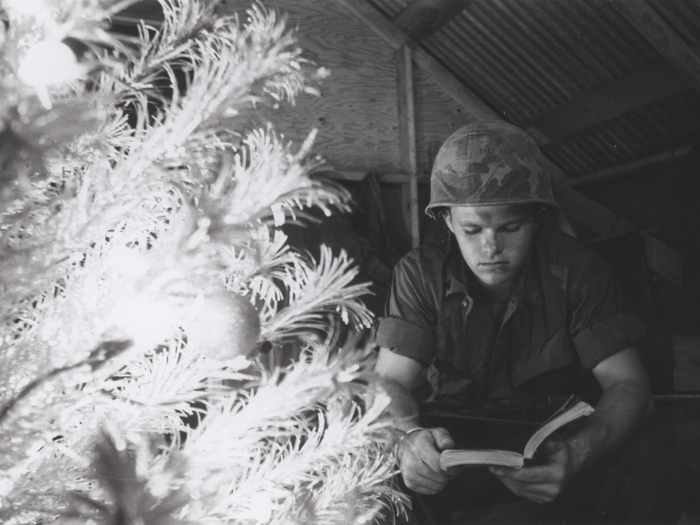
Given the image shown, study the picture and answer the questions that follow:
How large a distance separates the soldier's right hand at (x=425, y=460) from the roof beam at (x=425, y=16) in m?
2.68

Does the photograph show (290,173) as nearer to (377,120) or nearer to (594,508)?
(594,508)

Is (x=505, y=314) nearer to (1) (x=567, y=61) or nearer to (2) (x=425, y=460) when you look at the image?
(2) (x=425, y=460)

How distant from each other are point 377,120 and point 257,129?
3294mm

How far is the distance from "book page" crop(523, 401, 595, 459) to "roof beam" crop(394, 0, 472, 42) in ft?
8.82

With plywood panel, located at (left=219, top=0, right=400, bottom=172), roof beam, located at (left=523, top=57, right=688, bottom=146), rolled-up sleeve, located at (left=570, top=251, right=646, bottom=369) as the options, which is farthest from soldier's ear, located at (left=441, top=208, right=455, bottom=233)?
plywood panel, located at (left=219, top=0, right=400, bottom=172)

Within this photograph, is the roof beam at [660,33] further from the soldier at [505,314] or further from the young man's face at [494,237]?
the young man's face at [494,237]

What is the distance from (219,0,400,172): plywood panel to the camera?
3.76m

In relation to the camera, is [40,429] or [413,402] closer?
[40,429]

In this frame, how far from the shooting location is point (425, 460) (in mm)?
1194

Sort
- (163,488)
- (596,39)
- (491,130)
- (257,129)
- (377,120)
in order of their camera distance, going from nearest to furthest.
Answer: (163,488) < (257,129) < (491,130) < (596,39) < (377,120)

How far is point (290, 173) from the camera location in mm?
596

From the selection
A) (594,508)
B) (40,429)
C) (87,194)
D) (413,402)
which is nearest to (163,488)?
(40,429)

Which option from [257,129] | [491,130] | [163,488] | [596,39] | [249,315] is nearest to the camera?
[163,488]

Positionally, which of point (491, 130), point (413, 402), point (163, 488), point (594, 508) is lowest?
point (594, 508)
